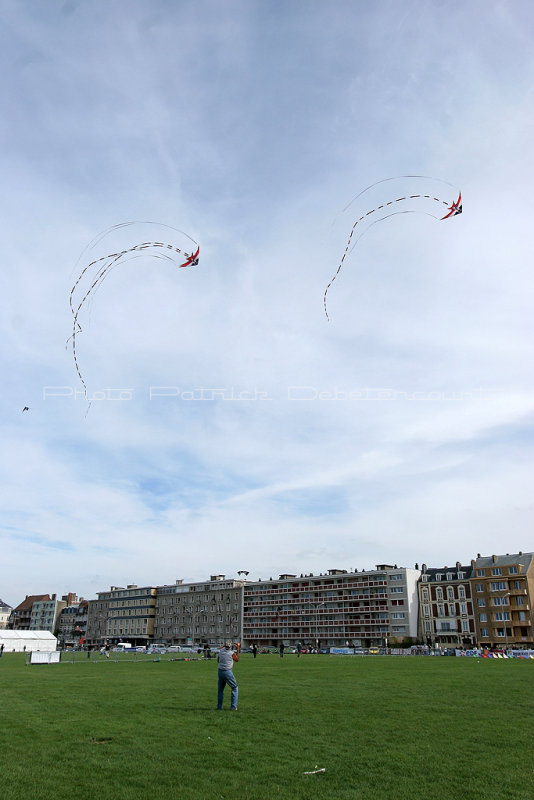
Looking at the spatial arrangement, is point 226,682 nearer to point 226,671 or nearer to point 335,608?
point 226,671

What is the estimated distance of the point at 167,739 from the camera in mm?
12914

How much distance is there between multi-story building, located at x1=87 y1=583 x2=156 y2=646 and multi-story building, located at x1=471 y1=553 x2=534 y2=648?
333 ft

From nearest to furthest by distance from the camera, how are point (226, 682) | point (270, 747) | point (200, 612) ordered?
point (270, 747) < point (226, 682) < point (200, 612)

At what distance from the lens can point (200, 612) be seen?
166m

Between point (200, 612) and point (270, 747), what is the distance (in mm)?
163223

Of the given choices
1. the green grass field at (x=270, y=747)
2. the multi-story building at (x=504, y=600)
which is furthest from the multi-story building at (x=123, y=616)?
the green grass field at (x=270, y=747)

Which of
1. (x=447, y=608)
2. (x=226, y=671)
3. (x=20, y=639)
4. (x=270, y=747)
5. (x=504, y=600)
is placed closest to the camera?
(x=270, y=747)

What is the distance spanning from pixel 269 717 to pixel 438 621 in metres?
115

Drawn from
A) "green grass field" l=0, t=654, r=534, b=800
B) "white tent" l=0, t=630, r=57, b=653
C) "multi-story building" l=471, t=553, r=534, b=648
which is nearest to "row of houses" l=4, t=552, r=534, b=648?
"multi-story building" l=471, t=553, r=534, b=648

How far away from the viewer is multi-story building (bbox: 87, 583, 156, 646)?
582ft

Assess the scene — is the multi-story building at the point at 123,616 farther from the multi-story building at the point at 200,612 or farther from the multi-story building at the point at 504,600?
the multi-story building at the point at 504,600

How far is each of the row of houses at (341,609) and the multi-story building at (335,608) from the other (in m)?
0.22

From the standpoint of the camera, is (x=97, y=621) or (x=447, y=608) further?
(x=97, y=621)

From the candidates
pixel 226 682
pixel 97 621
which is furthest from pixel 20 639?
pixel 226 682
